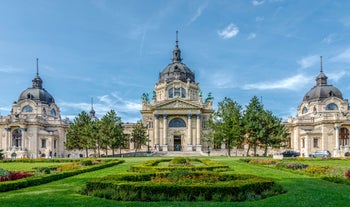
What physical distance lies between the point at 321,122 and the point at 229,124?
2955 centimetres

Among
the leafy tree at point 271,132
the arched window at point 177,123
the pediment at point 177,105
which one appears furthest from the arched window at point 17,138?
the leafy tree at point 271,132

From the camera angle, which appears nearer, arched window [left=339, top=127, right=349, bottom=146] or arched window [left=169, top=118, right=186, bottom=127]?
arched window [left=339, top=127, right=349, bottom=146]

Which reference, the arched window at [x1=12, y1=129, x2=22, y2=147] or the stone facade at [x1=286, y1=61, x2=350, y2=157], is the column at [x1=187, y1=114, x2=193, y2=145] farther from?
the arched window at [x1=12, y1=129, x2=22, y2=147]

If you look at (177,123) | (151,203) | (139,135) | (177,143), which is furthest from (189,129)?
(151,203)

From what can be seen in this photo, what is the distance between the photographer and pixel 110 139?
60.8 metres

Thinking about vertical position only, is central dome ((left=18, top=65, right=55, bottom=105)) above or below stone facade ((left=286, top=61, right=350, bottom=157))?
above

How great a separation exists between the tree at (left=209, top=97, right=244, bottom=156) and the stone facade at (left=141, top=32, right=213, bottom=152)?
664 inches

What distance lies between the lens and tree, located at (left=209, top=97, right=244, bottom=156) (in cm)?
5500

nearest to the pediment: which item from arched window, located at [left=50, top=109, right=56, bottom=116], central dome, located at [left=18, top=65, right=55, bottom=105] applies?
arched window, located at [left=50, top=109, right=56, bottom=116]

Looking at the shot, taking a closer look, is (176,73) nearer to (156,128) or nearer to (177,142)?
(156,128)

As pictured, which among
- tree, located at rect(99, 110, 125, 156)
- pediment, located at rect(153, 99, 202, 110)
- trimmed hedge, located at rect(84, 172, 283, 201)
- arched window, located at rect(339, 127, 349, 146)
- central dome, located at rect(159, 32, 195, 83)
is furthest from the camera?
central dome, located at rect(159, 32, 195, 83)

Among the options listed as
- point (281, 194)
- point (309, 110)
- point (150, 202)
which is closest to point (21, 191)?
point (150, 202)

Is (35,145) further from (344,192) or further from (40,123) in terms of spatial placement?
(344,192)

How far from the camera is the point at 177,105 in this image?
7569 centimetres
